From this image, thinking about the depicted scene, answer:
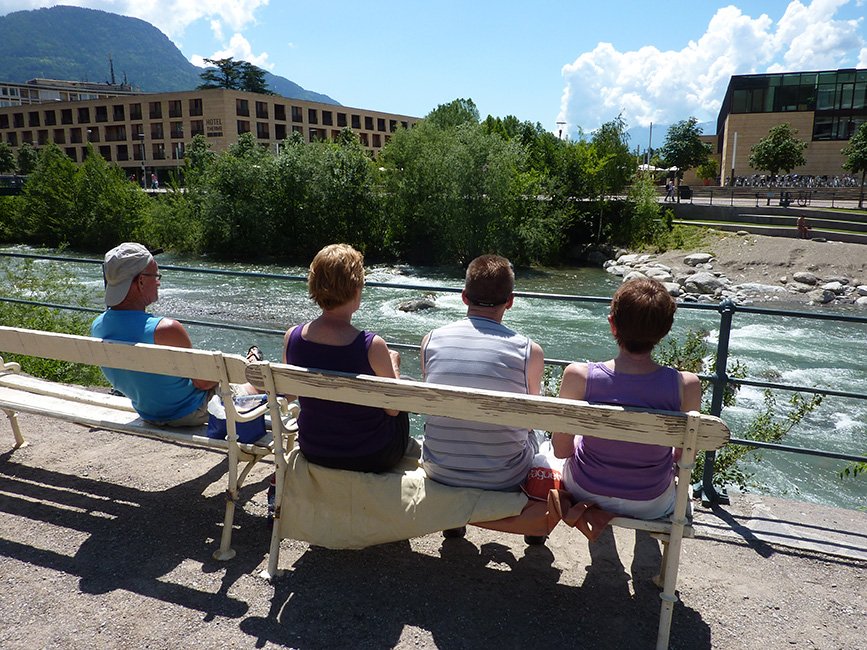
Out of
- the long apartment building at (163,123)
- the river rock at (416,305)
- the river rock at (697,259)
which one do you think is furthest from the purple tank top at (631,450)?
the long apartment building at (163,123)

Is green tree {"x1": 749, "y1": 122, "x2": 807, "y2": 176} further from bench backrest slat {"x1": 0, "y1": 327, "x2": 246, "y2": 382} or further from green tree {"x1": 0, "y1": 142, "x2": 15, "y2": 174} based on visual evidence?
green tree {"x1": 0, "y1": 142, "x2": 15, "y2": 174}

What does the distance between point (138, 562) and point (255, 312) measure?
57.0ft

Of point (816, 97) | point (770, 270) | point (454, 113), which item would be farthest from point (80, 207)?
point (816, 97)

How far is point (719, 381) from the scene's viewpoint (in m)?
3.83

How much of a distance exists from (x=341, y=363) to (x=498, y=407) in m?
0.78

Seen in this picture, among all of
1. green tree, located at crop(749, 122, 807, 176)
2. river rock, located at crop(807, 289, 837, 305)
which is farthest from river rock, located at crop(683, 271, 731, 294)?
green tree, located at crop(749, 122, 807, 176)

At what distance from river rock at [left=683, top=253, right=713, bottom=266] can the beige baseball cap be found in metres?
30.0

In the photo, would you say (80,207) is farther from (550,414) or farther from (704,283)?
(550,414)

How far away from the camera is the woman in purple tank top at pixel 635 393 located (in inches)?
108

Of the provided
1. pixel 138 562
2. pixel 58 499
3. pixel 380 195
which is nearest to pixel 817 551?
pixel 138 562

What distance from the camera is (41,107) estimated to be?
81875 millimetres

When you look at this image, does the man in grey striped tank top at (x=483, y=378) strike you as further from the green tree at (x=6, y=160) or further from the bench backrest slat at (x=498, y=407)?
the green tree at (x=6, y=160)

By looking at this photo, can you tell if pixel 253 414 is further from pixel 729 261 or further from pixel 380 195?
pixel 380 195

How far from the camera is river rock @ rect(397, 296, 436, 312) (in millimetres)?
21047
